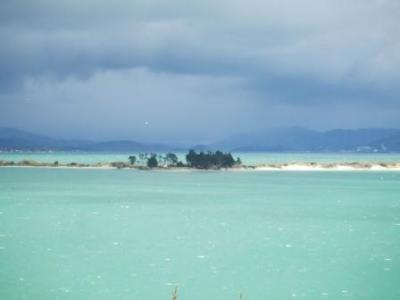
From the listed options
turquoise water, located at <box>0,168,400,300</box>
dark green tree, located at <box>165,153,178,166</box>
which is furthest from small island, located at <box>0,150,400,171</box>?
turquoise water, located at <box>0,168,400,300</box>

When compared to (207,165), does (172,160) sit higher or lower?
higher

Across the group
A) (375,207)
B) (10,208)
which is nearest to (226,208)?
(375,207)

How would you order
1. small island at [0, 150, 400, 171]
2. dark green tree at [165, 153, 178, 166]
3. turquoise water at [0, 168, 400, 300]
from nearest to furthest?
turquoise water at [0, 168, 400, 300] → small island at [0, 150, 400, 171] → dark green tree at [165, 153, 178, 166]

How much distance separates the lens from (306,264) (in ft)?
104

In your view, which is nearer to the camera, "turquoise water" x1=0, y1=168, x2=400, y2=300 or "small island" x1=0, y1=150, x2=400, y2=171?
"turquoise water" x1=0, y1=168, x2=400, y2=300

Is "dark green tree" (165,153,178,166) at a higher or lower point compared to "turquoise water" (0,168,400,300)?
higher

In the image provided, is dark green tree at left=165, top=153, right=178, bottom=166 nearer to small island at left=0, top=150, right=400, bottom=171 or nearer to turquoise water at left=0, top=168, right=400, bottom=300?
small island at left=0, top=150, right=400, bottom=171

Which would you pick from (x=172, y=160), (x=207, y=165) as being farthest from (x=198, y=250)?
(x=172, y=160)

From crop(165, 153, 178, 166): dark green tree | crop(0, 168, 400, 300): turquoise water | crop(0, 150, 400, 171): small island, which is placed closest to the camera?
crop(0, 168, 400, 300): turquoise water

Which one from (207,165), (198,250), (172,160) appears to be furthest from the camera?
(172,160)

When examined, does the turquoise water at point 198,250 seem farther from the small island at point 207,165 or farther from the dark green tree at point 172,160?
the dark green tree at point 172,160

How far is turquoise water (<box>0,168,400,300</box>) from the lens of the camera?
26.8 meters

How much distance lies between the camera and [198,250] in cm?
3569

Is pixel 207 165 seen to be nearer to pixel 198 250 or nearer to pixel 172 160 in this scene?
pixel 172 160
